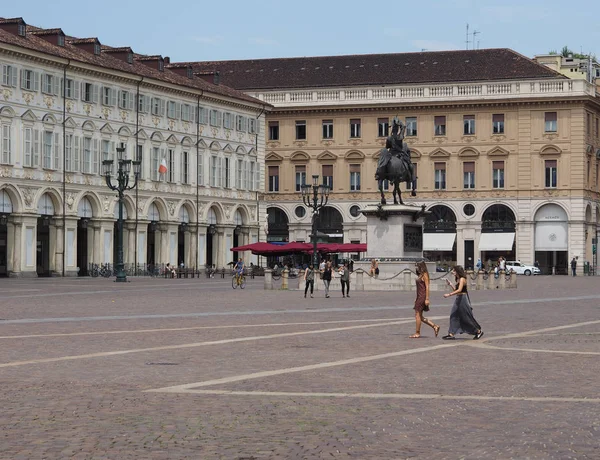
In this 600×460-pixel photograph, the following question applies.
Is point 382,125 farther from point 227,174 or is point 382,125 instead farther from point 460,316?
point 460,316

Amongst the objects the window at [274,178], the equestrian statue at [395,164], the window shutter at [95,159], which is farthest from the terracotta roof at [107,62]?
the equestrian statue at [395,164]

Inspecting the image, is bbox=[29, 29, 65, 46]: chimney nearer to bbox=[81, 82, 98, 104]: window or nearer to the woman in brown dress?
bbox=[81, 82, 98, 104]: window

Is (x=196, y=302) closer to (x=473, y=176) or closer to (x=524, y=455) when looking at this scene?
(x=524, y=455)

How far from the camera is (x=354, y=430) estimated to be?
1388cm

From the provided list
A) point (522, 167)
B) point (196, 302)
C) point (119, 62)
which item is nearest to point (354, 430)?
point (196, 302)

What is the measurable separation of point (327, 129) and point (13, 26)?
38.8 m

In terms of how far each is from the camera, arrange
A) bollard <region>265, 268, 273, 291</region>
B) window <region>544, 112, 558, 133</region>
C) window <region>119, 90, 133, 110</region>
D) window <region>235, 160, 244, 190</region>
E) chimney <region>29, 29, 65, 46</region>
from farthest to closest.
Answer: window <region>544, 112, 558, 133</region>, window <region>235, 160, 244, 190</region>, window <region>119, 90, 133, 110</region>, chimney <region>29, 29, 65, 46</region>, bollard <region>265, 268, 273, 291</region>

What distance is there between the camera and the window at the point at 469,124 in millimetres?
113688

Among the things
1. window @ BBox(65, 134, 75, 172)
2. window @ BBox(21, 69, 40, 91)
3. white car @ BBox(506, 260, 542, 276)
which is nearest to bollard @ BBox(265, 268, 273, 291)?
window @ BBox(21, 69, 40, 91)

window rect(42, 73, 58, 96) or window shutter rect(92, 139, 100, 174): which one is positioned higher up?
window rect(42, 73, 58, 96)

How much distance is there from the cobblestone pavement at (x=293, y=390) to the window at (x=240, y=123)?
240ft

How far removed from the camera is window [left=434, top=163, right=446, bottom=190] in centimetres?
11506

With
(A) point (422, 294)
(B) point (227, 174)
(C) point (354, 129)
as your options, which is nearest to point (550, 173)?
(C) point (354, 129)

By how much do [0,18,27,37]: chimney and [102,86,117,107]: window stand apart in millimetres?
8154
